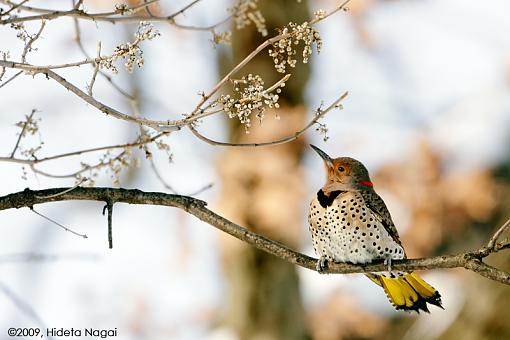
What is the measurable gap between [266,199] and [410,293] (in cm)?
365

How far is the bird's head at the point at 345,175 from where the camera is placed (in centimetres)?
482

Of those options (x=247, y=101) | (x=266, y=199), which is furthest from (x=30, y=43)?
(x=266, y=199)

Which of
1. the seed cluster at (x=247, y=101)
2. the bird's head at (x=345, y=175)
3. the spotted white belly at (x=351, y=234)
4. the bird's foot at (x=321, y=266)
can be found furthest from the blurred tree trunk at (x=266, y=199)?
the seed cluster at (x=247, y=101)

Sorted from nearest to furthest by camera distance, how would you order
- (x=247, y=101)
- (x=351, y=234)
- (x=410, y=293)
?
(x=247, y=101)
(x=410, y=293)
(x=351, y=234)

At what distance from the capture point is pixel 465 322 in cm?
752

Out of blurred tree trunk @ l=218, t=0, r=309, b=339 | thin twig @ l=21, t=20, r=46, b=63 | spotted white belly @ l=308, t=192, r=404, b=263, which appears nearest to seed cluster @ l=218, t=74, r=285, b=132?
thin twig @ l=21, t=20, r=46, b=63

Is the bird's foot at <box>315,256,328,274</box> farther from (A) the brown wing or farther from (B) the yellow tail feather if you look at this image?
(A) the brown wing

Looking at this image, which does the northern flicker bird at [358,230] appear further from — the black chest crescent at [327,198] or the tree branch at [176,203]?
the tree branch at [176,203]

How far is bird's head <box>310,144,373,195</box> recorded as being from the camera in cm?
482

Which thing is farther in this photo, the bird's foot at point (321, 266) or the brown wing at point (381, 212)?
the brown wing at point (381, 212)

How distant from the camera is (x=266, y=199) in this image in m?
8.01

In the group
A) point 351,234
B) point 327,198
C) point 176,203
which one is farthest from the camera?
point 327,198

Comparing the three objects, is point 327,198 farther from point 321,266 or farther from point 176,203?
point 176,203

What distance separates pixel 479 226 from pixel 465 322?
2.30 metres
